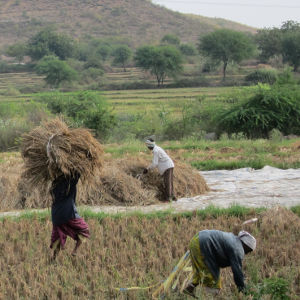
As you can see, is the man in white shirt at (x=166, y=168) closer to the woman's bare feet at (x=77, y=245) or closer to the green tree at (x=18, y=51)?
the woman's bare feet at (x=77, y=245)

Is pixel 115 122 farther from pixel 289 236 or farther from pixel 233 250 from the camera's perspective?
pixel 233 250

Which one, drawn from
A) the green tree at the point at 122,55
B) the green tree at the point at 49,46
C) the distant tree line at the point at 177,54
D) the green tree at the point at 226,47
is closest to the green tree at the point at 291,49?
the distant tree line at the point at 177,54

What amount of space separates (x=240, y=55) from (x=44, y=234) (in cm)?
6029

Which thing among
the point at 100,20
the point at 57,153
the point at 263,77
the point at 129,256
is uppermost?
the point at 100,20

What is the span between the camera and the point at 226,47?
216ft

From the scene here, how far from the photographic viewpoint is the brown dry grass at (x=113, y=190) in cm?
1048

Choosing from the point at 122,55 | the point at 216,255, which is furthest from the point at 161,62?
the point at 216,255

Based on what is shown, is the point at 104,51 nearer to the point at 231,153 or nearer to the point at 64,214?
the point at 231,153

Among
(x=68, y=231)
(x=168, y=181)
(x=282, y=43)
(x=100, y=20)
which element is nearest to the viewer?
(x=68, y=231)

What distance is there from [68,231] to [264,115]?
1683cm

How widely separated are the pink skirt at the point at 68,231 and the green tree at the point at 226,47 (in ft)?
193

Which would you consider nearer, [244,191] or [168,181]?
[168,181]

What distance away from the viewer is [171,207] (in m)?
9.59

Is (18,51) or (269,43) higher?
(269,43)
